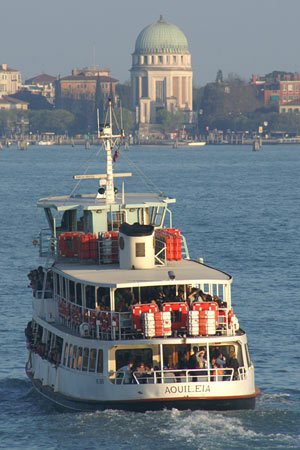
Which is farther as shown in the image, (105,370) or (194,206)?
(194,206)

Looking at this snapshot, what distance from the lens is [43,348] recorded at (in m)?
39.3

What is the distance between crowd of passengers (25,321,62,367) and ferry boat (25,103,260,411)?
0.04 meters

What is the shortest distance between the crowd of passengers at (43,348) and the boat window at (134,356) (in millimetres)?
2927

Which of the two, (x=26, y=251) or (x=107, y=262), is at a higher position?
(x=107, y=262)

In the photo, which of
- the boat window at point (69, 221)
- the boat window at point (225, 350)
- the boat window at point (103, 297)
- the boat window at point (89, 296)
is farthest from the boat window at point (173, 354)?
the boat window at point (69, 221)

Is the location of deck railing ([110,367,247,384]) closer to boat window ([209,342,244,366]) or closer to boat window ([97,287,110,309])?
boat window ([209,342,244,366])

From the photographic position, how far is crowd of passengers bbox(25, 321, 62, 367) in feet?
123

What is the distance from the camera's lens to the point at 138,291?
36375 millimetres

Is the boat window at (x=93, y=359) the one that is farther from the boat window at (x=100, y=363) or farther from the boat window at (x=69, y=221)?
the boat window at (x=69, y=221)

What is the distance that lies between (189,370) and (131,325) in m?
2.24

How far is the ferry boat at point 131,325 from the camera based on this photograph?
34.1 metres

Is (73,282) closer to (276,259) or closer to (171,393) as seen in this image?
(171,393)

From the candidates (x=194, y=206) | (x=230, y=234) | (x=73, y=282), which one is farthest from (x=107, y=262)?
(x=194, y=206)

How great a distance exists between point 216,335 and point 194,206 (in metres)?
78.0
